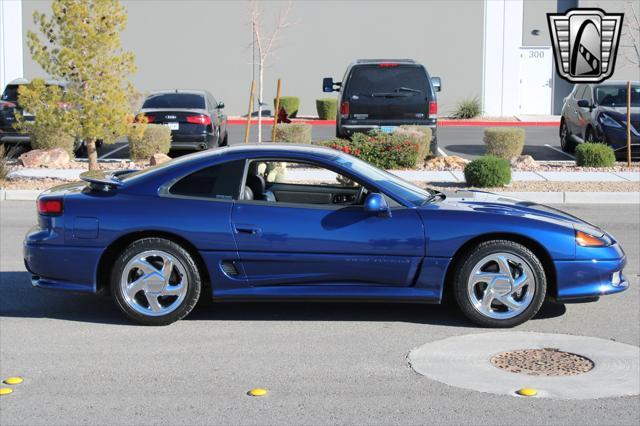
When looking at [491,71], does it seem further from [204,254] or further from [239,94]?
[204,254]

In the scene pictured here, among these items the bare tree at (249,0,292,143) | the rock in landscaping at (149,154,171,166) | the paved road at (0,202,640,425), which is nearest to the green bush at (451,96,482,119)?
the bare tree at (249,0,292,143)

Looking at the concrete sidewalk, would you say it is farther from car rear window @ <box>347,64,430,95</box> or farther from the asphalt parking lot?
the asphalt parking lot

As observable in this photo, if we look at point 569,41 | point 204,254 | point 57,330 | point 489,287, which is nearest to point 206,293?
point 204,254

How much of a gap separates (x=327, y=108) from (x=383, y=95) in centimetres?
1575

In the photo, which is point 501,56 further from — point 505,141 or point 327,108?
point 505,141

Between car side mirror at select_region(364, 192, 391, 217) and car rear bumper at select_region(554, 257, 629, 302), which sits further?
car rear bumper at select_region(554, 257, 629, 302)

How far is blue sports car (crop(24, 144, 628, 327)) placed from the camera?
8.00 metres

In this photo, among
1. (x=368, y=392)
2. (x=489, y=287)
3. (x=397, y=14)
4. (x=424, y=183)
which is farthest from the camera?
(x=397, y=14)

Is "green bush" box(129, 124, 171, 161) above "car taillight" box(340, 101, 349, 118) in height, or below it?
below

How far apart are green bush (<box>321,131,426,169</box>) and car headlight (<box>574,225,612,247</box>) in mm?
10768

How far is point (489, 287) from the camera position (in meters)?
8.02

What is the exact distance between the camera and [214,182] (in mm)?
8266

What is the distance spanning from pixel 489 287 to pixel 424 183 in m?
9.93

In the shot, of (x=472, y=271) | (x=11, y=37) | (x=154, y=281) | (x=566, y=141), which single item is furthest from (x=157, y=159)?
(x=11, y=37)
